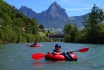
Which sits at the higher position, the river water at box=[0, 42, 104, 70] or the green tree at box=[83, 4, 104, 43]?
the green tree at box=[83, 4, 104, 43]

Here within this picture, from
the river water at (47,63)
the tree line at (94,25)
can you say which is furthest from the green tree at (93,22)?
the river water at (47,63)

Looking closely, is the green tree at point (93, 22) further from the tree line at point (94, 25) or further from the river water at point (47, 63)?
the river water at point (47, 63)

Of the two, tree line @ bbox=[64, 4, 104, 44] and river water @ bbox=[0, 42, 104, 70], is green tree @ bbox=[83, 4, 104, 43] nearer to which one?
tree line @ bbox=[64, 4, 104, 44]

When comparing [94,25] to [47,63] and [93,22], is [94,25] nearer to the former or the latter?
[93,22]

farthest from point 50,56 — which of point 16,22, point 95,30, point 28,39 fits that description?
point 16,22

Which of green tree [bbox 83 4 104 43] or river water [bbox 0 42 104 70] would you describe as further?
green tree [bbox 83 4 104 43]

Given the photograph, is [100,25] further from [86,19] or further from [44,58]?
[44,58]

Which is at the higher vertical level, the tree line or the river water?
the tree line

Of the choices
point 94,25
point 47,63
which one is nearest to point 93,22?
point 94,25

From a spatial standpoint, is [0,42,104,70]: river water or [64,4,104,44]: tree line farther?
[64,4,104,44]: tree line

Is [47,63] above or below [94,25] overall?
below

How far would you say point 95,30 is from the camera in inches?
3888

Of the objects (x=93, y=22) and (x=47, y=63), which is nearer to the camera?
(x=47, y=63)

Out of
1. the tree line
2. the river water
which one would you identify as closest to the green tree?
the tree line
